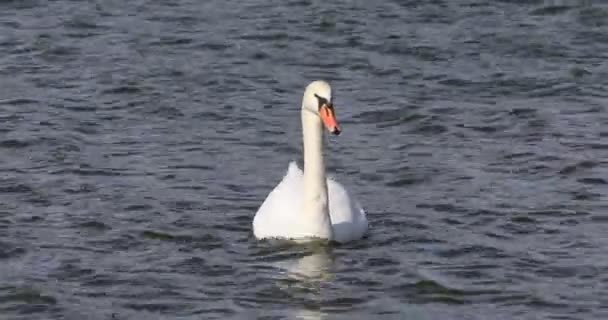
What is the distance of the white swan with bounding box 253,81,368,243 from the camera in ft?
42.1

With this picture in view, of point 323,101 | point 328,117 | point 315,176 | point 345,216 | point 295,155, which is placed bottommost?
point 295,155

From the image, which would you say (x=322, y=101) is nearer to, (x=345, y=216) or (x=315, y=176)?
(x=315, y=176)

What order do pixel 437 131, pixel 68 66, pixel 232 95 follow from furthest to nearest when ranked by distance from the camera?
pixel 68 66, pixel 232 95, pixel 437 131

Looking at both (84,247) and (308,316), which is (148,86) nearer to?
(84,247)

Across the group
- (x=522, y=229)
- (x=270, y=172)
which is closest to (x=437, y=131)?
(x=270, y=172)

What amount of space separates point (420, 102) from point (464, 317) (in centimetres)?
628

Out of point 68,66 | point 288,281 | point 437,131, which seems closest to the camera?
point 288,281

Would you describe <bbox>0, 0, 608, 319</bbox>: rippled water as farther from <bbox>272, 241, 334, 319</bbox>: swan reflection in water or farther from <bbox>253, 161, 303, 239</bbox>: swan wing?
<bbox>253, 161, 303, 239</bbox>: swan wing

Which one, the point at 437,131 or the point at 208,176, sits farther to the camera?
the point at 437,131

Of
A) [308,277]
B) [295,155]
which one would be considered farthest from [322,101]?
[295,155]

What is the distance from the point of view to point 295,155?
15.4 metres

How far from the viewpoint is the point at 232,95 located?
57.0ft

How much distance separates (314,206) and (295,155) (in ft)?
8.29

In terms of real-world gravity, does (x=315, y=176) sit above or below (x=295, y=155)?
above
